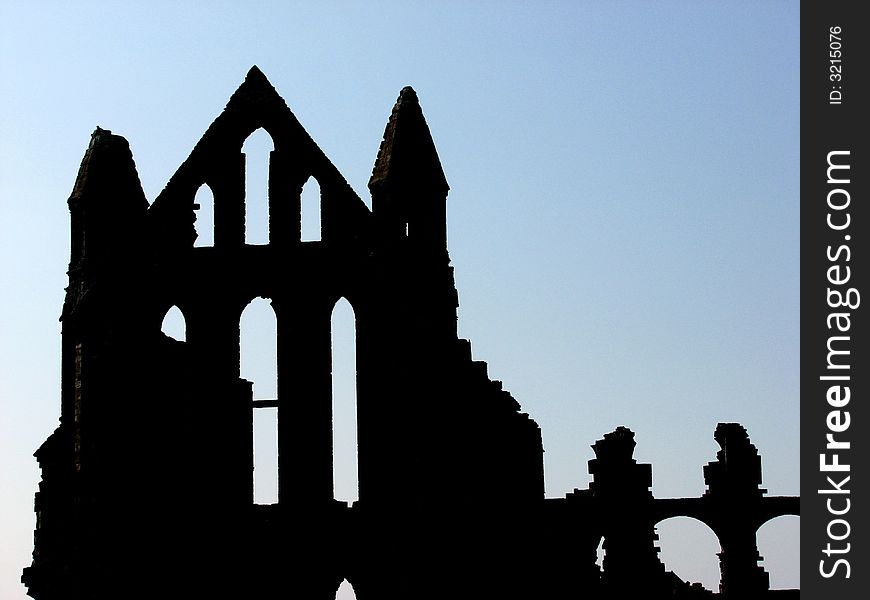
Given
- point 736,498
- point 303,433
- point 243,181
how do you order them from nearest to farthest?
point 303,433
point 243,181
point 736,498

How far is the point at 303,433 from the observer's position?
4497 centimetres

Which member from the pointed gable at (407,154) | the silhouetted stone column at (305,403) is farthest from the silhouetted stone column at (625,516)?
the pointed gable at (407,154)

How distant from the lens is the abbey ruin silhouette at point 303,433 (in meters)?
44.7

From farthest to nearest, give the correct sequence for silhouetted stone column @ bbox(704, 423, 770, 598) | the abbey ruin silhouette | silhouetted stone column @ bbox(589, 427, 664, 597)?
silhouetted stone column @ bbox(704, 423, 770, 598) < silhouetted stone column @ bbox(589, 427, 664, 597) < the abbey ruin silhouette

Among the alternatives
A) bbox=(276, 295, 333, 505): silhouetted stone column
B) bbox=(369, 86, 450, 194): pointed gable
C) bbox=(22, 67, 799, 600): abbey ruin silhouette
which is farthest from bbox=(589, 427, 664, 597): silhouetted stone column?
bbox=(369, 86, 450, 194): pointed gable

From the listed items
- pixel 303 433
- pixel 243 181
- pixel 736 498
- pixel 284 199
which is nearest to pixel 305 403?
pixel 303 433

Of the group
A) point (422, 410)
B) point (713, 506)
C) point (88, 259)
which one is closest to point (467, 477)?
point (422, 410)

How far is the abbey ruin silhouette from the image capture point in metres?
44.7

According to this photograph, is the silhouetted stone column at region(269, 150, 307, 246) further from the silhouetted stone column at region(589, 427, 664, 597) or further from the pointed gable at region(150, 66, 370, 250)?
the silhouetted stone column at region(589, 427, 664, 597)

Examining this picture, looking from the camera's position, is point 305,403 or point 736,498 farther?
point 736,498

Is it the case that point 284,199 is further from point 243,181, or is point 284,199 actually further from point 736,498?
point 736,498

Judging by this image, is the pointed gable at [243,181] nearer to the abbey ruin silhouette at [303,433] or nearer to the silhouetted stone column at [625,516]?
the abbey ruin silhouette at [303,433]

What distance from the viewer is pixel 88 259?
1822 inches

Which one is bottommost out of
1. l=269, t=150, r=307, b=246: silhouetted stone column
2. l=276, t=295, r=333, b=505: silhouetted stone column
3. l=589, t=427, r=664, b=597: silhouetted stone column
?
l=589, t=427, r=664, b=597: silhouetted stone column
